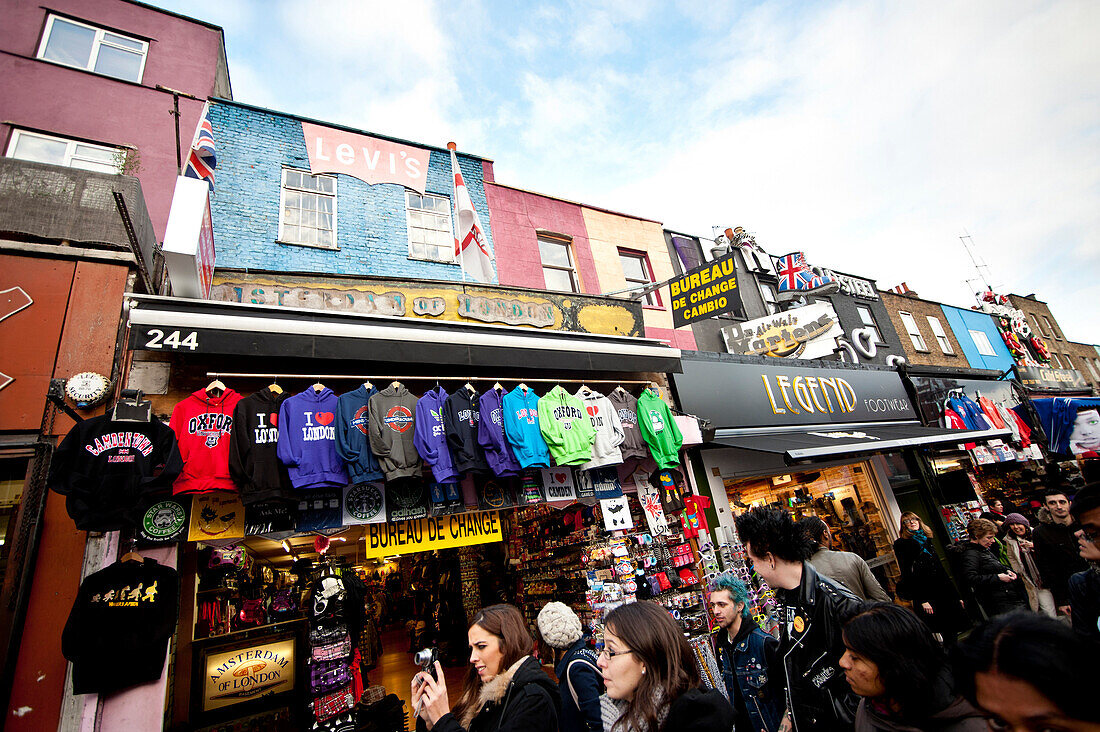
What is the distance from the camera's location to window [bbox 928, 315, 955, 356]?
59.9 feet

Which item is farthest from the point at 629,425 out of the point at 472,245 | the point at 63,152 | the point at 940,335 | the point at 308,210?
the point at 940,335

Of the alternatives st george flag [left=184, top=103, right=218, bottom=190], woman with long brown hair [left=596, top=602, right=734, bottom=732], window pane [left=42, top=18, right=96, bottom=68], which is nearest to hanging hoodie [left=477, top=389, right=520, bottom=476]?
woman with long brown hair [left=596, top=602, right=734, bottom=732]

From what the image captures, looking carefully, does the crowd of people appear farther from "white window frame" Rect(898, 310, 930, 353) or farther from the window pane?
"white window frame" Rect(898, 310, 930, 353)

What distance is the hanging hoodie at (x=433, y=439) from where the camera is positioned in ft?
16.9

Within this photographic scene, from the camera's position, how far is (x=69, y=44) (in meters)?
7.93

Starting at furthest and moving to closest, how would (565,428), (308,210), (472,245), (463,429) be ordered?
(308,210)
(472,245)
(565,428)
(463,429)

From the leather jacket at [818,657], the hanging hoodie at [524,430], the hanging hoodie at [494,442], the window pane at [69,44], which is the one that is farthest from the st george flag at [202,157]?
the leather jacket at [818,657]

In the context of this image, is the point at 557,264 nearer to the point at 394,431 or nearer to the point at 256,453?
the point at 394,431

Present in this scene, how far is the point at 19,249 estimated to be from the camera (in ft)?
15.0

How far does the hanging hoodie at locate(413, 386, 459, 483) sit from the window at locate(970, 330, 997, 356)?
76.7 ft

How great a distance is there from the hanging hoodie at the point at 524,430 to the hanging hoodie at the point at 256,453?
2.44 meters

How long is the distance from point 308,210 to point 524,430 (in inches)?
206

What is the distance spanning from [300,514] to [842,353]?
44.8 ft

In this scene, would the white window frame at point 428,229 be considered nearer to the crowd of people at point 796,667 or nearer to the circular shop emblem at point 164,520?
the circular shop emblem at point 164,520
